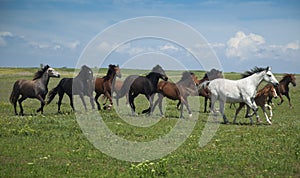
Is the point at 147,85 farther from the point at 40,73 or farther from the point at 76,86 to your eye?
the point at 40,73

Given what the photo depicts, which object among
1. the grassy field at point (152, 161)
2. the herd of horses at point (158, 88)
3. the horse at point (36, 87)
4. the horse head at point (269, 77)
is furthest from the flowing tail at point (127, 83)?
the horse head at point (269, 77)

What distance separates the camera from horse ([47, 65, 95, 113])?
72.0 feet

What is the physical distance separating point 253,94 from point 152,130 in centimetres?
552

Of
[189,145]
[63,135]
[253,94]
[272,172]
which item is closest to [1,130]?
[63,135]

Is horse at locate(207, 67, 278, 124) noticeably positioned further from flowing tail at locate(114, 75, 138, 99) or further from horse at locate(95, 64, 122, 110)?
horse at locate(95, 64, 122, 110)

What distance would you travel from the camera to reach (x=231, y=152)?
38.2 feet

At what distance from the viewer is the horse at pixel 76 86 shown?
21.9 m

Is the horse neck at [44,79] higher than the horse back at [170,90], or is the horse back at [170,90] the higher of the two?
the horse neck at [44,79]

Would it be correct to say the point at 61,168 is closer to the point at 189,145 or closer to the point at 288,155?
the point at 189,145

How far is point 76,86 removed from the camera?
22.1 meters

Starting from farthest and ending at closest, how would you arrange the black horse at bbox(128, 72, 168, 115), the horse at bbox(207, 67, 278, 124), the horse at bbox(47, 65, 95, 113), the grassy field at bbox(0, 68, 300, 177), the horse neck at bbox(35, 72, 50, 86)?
the horse at bbox(47, 65, 95, 113) < the black horse at bbox(128, 72, 168, 115) < the horse neck at bbox(35, 72, 50, 86) < the horse at bbox(207, 67, 278, 124) < the grassy field at bbox(0, 68, 300, 177)

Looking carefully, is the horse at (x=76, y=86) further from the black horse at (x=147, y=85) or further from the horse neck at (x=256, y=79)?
the horse neck at (x=256, y=79)

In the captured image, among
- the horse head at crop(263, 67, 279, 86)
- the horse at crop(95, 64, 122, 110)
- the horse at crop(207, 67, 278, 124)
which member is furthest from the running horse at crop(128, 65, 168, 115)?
the horse head at crop(263, 67, 279, 86)

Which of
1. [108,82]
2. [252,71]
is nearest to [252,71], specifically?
[252,71]
